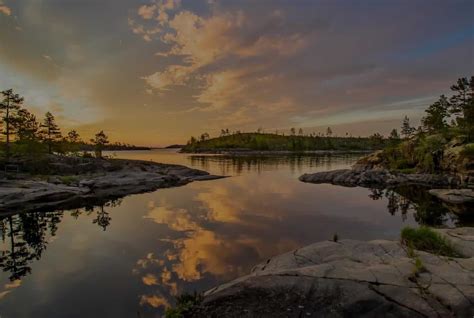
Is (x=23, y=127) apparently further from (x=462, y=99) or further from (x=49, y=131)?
(x=462, y=99)

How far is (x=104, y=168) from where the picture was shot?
2453 inches

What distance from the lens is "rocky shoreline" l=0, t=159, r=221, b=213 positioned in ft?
117

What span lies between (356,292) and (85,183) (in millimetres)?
48745

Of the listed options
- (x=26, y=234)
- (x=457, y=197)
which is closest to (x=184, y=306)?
(x=26, y=234)

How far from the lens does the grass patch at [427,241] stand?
13.4m

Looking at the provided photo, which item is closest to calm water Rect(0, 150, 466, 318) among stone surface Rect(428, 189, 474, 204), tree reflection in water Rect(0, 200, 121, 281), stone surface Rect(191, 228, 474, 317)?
tree reflection in water Rect(0, 200, 121, 281)

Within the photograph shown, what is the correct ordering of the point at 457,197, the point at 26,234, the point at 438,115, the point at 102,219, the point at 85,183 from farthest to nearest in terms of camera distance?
the point at 438,115 < the point at 85,183 < the point at 457,197 < the point at 102,219 < the point at 26,234

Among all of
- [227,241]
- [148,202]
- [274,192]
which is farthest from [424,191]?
[148,202]

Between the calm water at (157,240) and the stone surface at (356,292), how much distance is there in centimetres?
495

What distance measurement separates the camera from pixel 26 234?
77.9 ft

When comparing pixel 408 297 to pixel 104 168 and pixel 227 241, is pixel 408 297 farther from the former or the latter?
pixel 104 168

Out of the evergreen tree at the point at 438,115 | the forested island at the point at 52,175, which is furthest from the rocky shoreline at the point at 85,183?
the evergreen tree at the point at 438,115

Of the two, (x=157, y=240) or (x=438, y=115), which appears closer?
(x=157, y=240)

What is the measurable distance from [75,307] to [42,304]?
5.78 feet
